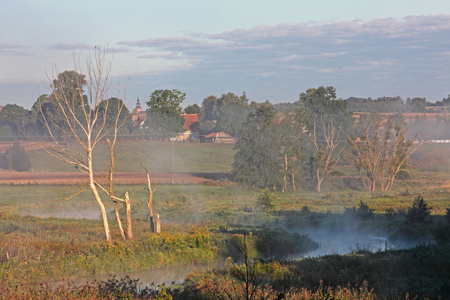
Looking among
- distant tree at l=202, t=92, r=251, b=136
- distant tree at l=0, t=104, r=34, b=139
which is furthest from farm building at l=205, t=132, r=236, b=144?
distant tree at l=0, t=104, r=34, b=139

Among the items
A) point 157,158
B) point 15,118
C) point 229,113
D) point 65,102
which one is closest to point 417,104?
point 229,113

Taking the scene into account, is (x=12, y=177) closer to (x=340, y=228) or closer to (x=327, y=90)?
(x=340, y=228)

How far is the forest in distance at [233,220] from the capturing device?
13.1m

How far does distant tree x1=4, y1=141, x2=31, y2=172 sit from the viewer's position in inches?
2527

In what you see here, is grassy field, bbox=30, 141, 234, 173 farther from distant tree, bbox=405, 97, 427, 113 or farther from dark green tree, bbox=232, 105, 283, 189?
distant tree, bbox=405, 97, 427, 113

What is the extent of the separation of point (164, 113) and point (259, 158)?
45817 mm

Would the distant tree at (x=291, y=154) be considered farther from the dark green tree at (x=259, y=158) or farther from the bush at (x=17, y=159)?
the bush at (x=17, y=159)

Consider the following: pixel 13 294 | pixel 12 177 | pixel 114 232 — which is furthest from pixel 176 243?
pixel 12 177

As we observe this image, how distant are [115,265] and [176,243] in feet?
9.39

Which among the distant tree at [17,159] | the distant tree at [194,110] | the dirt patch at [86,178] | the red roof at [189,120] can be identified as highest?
the distant tree at [194,110]

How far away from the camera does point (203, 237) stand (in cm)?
2097

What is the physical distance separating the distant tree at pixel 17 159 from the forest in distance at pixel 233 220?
0.18 m

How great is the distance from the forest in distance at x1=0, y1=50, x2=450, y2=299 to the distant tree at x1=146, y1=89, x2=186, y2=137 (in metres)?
5.79

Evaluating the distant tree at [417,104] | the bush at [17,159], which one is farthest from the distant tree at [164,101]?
the distant tree at [417,104]
